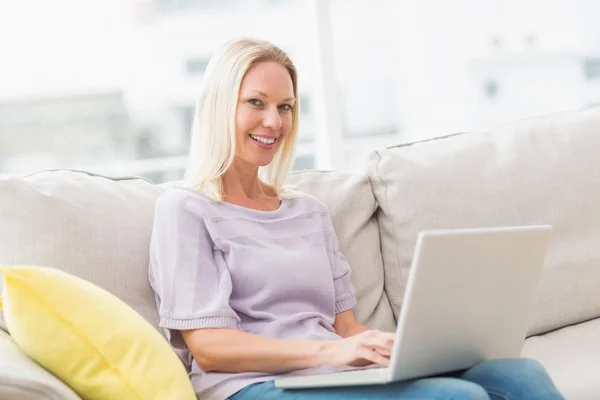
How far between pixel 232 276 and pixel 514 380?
568 millimetres

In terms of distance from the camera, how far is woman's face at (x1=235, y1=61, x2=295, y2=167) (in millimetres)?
1711

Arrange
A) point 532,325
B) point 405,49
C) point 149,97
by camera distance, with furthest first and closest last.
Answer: point 405,49 → point 149,97 → point 532,325

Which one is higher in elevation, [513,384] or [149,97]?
[149,97]

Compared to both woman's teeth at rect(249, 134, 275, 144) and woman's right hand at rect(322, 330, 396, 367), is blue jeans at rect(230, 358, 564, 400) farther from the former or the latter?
woman's teeth at rect(249, 134, 275, 144)

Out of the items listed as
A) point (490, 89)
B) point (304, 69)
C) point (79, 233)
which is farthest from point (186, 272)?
point (490, 89)

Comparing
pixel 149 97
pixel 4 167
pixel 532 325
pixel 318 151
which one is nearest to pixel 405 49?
pixel 149 97

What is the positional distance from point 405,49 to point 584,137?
8.83 ft

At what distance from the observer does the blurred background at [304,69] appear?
11.1 feet

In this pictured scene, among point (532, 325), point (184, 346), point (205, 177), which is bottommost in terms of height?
point (532, 325)

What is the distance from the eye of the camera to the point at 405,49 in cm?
474

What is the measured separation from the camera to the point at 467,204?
2002 millimetres

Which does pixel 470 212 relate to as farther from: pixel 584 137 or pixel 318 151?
pixel 318 151

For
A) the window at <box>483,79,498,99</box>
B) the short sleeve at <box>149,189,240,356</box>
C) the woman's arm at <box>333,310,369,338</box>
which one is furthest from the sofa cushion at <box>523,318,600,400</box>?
the window at <box>483,79,498,99</box>

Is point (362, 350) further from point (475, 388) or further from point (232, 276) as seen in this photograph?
point (232, 276)
